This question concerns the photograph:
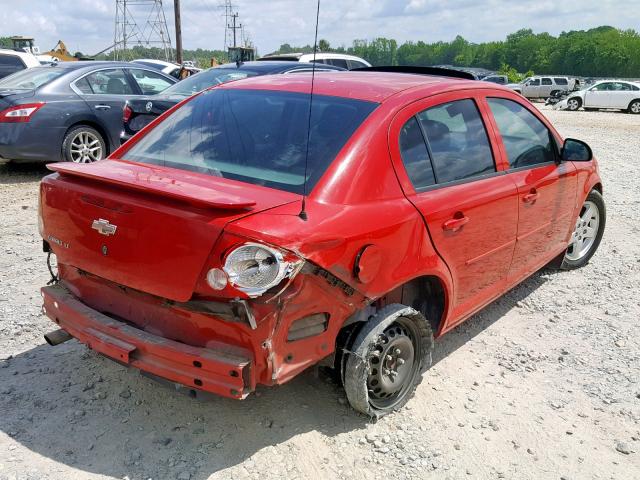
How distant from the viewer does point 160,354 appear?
8.40 ft

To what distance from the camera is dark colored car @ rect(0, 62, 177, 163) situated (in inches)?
308

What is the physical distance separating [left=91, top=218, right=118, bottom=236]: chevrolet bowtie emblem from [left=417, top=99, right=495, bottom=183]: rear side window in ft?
5.51

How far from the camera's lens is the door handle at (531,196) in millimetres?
3887

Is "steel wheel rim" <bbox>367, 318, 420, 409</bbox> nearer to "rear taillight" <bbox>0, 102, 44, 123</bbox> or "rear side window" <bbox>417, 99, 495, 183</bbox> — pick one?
"rear side window" <bbox>417, 99, 495, 183</bbox>

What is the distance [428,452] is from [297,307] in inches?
41.9

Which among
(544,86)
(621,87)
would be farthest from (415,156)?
(544,86)

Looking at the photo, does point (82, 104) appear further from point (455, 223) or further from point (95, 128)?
point (455, 223)

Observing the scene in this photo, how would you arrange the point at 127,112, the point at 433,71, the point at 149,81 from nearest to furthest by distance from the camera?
the point at 433,71, the point at 127,112, the point at 149,81

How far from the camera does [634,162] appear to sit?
1188cm

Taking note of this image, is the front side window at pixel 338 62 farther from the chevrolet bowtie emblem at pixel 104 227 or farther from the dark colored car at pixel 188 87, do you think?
the chevrolet bowtie emblem at pixel 104 227

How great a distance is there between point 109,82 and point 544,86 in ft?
118

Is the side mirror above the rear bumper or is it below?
above

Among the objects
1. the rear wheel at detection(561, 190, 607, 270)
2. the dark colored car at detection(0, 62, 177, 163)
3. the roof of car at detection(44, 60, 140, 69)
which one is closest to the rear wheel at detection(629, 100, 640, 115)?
the dark colored car at detection(0, 62, 177, 163)

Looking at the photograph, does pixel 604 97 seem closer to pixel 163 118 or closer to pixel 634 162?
pixel 634 162
